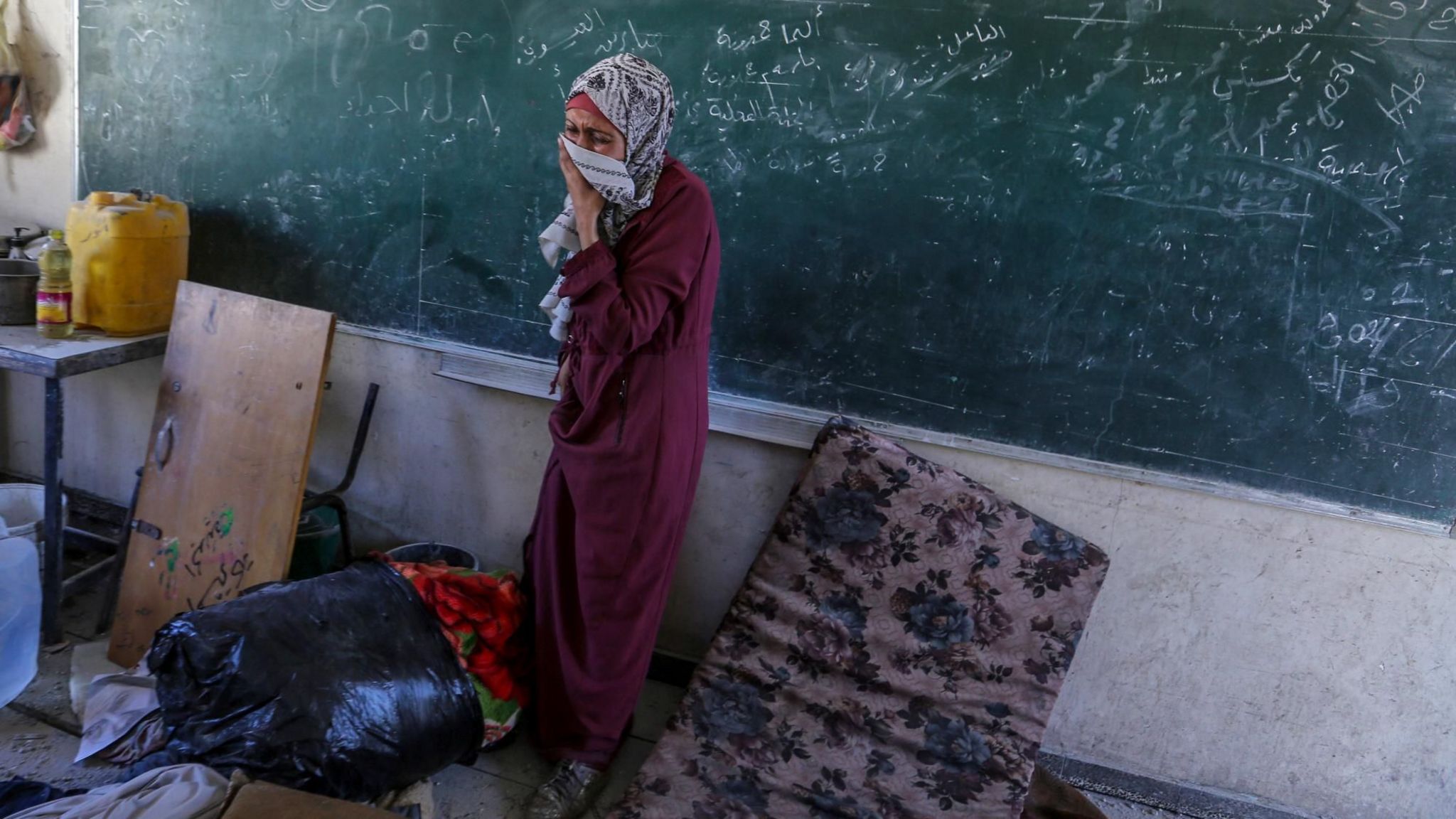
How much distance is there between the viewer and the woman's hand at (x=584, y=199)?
2.08 meters

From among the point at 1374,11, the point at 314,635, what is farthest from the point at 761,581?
the point at 1374,11

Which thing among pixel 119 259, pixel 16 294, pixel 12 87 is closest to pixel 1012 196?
pixel 119 259

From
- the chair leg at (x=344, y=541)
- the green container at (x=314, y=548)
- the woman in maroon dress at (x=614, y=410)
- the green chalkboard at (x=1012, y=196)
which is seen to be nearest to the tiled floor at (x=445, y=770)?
the woman in maroon dress at (x=614, y=410)

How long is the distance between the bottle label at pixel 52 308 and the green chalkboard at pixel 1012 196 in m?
0.84

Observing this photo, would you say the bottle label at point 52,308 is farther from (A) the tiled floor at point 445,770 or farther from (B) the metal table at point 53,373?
(A) the tiled floor at point 445,770

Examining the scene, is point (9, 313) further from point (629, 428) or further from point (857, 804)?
point (857, 804)

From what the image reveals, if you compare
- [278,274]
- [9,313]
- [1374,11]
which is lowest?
[9,313]

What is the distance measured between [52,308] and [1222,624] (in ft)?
11.4

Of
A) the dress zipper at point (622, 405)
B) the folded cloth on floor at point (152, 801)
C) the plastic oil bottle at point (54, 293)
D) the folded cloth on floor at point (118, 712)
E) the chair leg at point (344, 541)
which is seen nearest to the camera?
the folded cloth on floor at point (152, 801)

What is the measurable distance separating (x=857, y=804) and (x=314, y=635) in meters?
1.40

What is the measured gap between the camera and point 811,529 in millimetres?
2566

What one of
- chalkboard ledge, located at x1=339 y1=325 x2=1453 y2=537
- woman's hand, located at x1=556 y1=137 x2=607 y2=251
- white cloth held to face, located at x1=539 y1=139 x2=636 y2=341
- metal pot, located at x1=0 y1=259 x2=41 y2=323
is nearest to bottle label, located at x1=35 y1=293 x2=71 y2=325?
metal pot, located at x1=0 y1=259 x2=41 y2=323

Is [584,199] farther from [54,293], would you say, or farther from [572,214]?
[54,293]

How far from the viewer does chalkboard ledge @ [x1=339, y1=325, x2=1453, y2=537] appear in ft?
7.86
